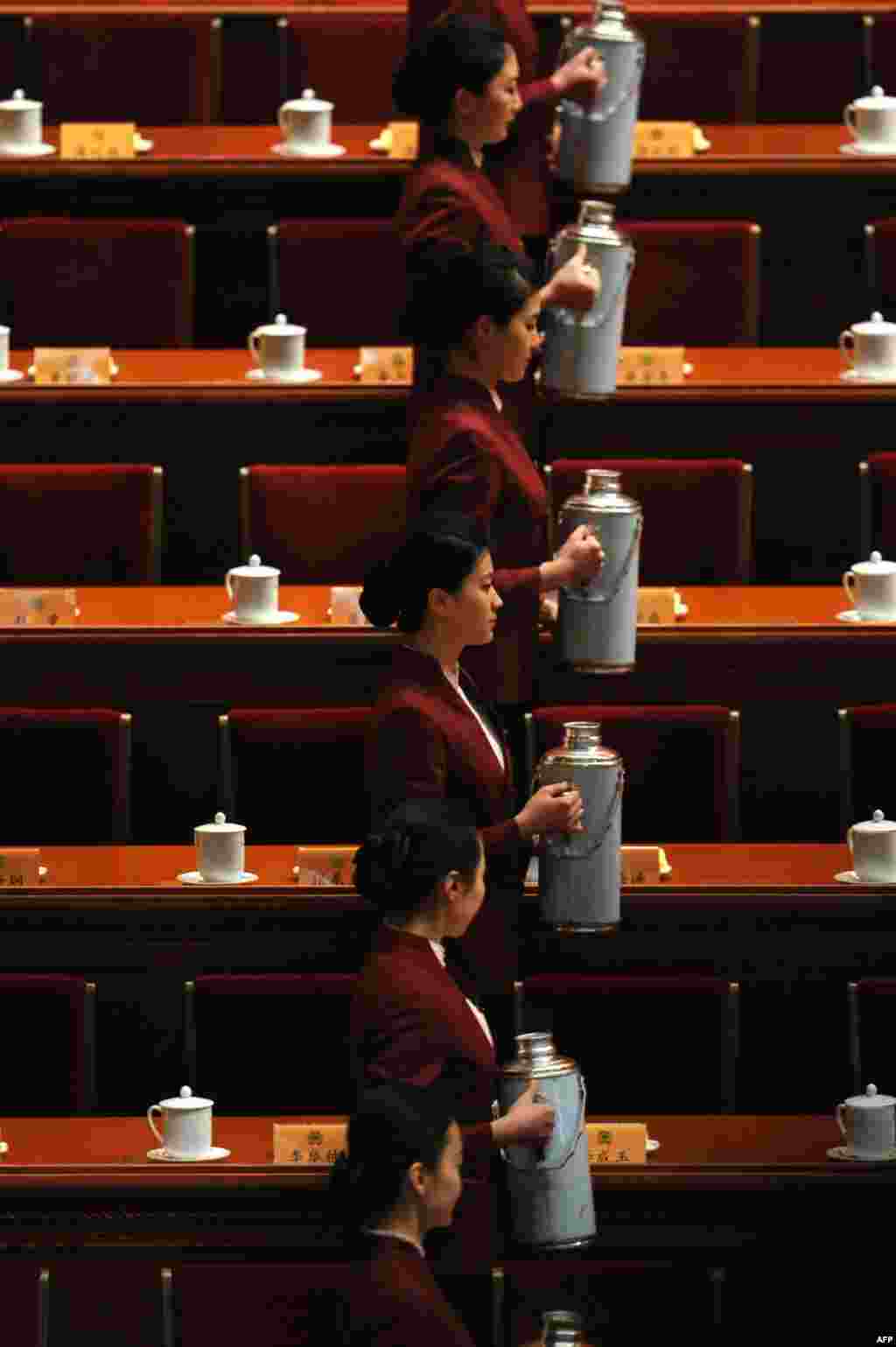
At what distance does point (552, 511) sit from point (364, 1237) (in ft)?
5.19

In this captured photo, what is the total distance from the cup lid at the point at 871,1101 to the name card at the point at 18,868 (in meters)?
0.73

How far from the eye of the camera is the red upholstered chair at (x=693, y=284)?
4188mm

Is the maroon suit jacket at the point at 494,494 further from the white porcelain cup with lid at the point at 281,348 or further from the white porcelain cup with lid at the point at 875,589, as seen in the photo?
the white porcelain cup with lid at the point at 281,348

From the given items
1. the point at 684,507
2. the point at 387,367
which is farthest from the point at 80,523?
the point at 684,507

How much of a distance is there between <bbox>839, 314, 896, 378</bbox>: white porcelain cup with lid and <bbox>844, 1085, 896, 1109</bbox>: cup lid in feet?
3.60

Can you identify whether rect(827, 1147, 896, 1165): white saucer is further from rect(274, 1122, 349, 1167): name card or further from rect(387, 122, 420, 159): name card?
rect(387, 122, 420, 159): name card

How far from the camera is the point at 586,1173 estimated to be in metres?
2.89

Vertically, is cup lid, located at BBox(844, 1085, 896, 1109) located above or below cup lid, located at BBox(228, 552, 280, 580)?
below

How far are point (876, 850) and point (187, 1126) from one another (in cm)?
65

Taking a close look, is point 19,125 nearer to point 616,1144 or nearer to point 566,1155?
point 616,1144

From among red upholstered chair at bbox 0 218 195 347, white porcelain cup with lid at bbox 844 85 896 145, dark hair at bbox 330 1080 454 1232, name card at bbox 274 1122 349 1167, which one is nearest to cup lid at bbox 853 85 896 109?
white porcelain cup with lid at bbox 844 85 896 145

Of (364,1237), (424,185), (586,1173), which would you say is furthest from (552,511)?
(364,1237)

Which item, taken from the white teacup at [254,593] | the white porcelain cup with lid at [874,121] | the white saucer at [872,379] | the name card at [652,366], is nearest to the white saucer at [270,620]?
the white teacup at [254,593]

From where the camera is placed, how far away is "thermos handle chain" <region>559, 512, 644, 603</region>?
127 inches
